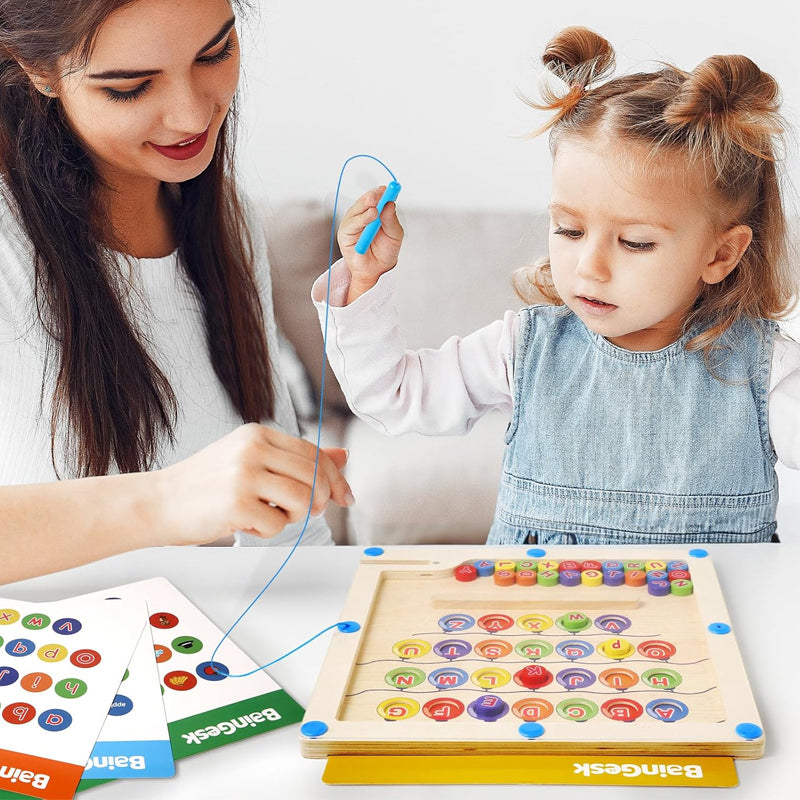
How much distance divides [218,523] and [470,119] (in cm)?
139

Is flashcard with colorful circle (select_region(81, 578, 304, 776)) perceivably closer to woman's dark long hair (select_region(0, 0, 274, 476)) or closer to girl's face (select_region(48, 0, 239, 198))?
woman's dark long hair (select_region(0, 0, 274, 476))

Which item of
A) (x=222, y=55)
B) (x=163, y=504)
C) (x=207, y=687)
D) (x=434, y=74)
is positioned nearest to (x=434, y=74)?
(x=434, y=74)

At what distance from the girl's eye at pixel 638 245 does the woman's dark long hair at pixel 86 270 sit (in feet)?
1.92

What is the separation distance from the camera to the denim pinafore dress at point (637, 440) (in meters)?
1.06

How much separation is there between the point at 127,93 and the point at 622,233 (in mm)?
553

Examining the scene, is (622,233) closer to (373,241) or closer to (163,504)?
(373,241)

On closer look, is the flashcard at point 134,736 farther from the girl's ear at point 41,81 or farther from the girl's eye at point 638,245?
the girl's ear at point 41,81

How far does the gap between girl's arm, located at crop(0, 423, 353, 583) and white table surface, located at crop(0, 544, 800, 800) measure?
88 millimetres

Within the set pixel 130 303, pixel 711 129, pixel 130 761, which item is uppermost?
pixel 711 129

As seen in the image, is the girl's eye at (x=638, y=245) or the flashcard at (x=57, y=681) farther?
the girl's eye at (x=638, y=245)

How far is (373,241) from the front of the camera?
3.39ft

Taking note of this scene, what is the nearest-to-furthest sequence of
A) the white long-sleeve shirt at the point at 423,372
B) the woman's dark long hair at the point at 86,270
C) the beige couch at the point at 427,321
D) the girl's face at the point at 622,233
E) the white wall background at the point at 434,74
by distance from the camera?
the girl's face at the point at 622,233 → the white long-sleeve shirt at the point at 423,372 → the woman's dark long hair at the point at 86,270 → the beige couch at the point at 427,321 → the white wall background at the point at 434,74

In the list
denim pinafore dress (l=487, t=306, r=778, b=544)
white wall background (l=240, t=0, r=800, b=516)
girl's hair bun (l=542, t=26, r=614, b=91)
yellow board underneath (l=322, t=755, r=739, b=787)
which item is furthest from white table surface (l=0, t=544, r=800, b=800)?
white wall background (l=240, t=0, r=800, b=516)

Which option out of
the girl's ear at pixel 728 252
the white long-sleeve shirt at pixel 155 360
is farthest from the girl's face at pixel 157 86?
the girl's ear at pixel 728 252
